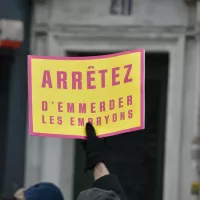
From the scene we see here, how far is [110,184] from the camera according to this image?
3551mm

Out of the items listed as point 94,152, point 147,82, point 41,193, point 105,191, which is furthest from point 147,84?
point 105,191

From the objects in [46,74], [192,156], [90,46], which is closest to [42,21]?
[90,46]

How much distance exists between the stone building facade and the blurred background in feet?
0.03

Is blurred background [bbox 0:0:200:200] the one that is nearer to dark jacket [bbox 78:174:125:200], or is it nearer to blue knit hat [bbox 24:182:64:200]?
blue knit hat [bbox 24:182:64:200]

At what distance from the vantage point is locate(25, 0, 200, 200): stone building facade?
8203 mm

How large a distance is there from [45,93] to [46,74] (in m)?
0.10

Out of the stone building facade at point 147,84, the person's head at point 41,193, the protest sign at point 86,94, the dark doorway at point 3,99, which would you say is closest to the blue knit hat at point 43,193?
the person's head at point 41,193

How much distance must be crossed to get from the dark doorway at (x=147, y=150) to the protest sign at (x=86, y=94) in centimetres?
464

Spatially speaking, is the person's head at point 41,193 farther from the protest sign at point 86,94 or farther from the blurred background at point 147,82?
the blurred background at point 147,82

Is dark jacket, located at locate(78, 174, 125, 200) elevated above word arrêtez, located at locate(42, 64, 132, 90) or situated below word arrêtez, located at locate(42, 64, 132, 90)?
below

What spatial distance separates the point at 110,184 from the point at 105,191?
0.22m

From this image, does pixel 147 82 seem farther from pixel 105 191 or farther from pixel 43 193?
pixel 105 191

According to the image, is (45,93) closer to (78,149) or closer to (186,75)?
(186,75)

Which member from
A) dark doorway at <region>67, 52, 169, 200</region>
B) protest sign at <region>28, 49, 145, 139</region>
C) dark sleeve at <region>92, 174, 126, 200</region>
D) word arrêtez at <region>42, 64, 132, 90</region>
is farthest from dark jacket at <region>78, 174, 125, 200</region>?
dark doorway at <region>67, 52, 169, 200</region>
